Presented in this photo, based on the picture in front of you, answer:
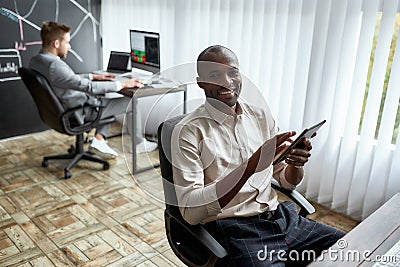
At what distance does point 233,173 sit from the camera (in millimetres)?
1309

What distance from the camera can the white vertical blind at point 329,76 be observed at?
7.63ft

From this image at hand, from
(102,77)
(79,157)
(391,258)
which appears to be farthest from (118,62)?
(391,258)

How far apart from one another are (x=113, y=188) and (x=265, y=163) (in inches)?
75.7

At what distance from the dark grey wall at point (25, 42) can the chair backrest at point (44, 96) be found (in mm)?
920

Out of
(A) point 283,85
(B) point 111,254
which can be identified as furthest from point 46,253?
(A) point 283,85

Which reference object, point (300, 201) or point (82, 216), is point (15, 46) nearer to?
point (82, 216)

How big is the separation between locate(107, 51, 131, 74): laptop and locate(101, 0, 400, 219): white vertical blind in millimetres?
931

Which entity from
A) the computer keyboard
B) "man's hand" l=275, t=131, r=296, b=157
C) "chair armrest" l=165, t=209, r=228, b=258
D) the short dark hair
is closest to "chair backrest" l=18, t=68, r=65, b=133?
the short dark hair

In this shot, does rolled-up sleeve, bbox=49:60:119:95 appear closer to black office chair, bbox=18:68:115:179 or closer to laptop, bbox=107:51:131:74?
black office chair, bbox=18:68:115:179

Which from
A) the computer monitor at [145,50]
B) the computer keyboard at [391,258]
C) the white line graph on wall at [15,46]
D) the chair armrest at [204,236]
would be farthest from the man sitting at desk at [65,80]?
the computer keyboard at [391,258]

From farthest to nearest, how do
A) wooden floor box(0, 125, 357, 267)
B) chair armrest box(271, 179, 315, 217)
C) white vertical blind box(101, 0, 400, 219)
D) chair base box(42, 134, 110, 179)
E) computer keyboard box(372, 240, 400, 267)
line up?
chair base box(42, 134, 110, 179) → white vertical blind box(101, 0, 400, 219) → wooden floor box(0, 125, 357, 267) → chair armrest box(271, 179, 315, 217) → computer keyboard box(372, 240, 400, 267)

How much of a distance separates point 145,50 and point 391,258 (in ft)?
8.86

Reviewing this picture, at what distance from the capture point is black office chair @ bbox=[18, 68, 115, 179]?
9.32 ft

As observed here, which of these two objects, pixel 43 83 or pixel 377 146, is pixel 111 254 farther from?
pixel 377 146
